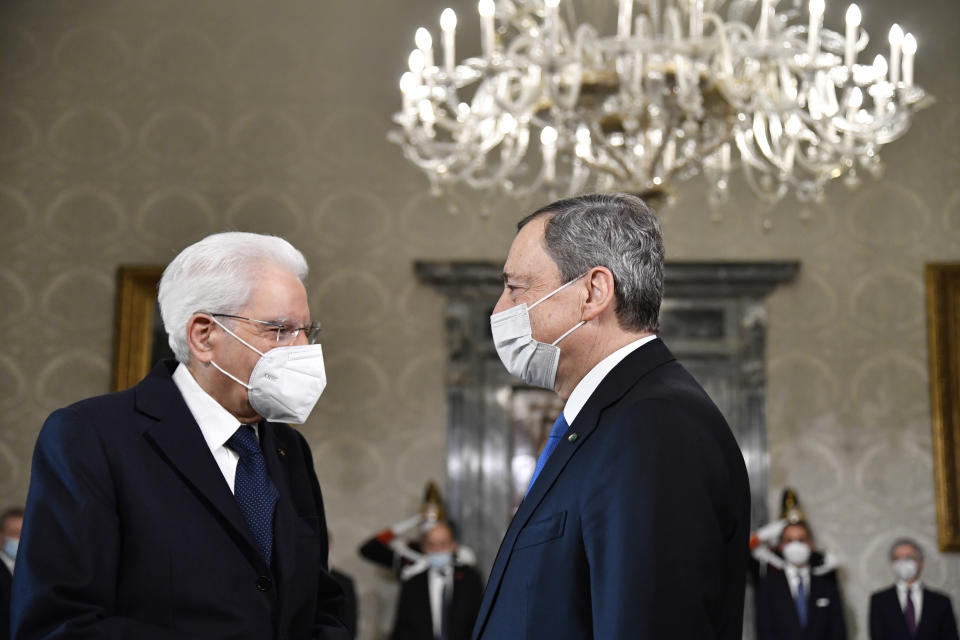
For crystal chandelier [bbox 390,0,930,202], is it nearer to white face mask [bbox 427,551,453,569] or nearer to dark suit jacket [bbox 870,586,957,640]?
white face mask [bbox 427,551,453,569]

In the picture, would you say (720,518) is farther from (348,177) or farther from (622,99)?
(348,177)

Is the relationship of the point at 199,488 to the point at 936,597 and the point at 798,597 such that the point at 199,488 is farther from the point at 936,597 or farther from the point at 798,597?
the point at 936,597

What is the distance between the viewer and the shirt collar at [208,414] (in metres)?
2.33

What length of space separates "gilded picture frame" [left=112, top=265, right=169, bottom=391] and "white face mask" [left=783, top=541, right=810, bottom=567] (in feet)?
14.4

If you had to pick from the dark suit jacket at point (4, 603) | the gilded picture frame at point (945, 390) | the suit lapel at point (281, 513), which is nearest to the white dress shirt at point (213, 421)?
the suit lapel at point (281, 513)

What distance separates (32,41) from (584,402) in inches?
293

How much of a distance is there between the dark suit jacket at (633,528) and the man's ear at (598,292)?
123 millimetres

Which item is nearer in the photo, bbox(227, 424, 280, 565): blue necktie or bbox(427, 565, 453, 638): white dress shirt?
bbox(227, 424, 280, 565): blue necktie

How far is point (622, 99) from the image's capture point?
189 inches

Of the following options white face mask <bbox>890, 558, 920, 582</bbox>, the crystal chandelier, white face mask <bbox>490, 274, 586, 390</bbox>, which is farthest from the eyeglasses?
white face mask <bbox>890, 558, 920, 582</bbox>

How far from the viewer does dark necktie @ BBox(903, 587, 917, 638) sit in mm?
7293

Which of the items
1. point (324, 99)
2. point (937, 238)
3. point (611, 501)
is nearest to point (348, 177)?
point (324, 99)

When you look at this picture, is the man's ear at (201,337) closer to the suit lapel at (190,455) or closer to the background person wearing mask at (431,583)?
the suit lapel at (190,455)

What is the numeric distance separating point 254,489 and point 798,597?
5861 mm
